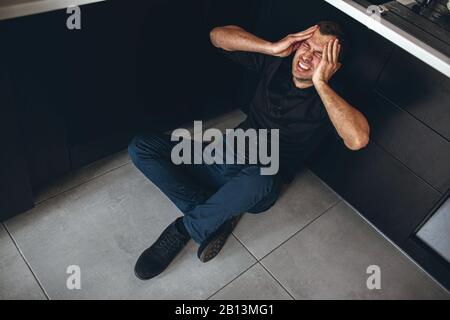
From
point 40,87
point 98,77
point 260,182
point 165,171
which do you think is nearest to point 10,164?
point 40,87

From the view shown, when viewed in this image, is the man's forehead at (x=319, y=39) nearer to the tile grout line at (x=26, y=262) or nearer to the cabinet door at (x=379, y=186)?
the cabinet door at (x=379, y=186)

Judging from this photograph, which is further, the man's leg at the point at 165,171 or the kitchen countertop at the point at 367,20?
the man's leg at the point at 165,171

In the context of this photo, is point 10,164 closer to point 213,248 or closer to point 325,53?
point 213,248

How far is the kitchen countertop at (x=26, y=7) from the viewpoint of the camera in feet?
3.61

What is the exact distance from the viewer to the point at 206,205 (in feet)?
5.07

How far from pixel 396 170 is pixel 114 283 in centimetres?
112

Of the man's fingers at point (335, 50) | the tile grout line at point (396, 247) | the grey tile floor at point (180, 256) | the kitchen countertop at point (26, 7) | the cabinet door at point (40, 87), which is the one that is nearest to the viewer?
the kitchen countertop at point (26, 7)

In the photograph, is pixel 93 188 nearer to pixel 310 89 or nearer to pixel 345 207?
pixel 310 89

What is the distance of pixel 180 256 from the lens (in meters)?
1.62

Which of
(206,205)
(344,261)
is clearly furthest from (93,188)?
(344,261)

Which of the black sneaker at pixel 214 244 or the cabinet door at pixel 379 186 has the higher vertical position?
the cabinet door at pixel 379 186

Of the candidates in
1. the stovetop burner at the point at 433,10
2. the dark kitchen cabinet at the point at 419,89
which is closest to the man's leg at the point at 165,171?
the dark kitchen cabinet at the point at 419,89

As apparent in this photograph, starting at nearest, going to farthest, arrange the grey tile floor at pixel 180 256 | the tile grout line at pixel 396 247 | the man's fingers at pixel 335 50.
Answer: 1. the man's fingers at pixel 335 50
2. the grey tile floor at pixel 180 256
3. the tile grout line at pixel 396 247

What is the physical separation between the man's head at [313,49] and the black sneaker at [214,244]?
0.65 m
